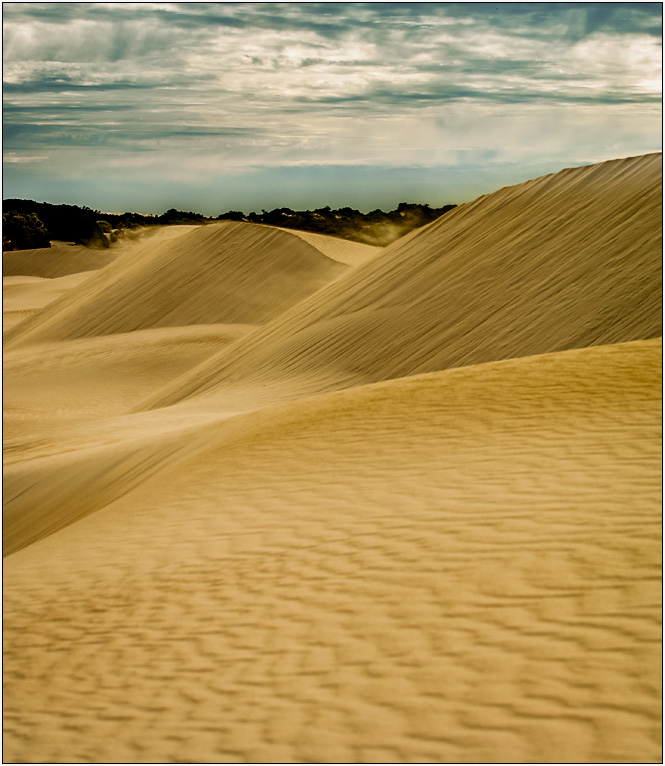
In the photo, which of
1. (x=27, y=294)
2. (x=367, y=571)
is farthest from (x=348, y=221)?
(x=367, y=571)

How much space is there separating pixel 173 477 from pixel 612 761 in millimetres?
5908

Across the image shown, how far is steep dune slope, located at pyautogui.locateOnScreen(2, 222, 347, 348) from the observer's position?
97.1 ft

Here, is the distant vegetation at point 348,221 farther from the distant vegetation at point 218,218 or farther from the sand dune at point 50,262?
the sand dune at point 50,262

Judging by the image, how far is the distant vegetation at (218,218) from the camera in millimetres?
63969

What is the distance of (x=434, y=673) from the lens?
13.0ft

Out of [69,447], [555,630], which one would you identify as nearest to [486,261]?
[69,447]

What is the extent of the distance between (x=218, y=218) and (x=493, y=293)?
6408 centimetres

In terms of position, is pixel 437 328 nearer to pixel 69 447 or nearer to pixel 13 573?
pixel 69 447

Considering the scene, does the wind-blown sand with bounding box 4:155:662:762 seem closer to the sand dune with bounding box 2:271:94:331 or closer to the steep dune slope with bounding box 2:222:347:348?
the steep dune slope with bounding box 2:222:347:348

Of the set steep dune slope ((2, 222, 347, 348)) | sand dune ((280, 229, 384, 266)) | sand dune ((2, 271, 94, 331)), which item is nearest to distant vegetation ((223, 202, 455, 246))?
sand dune ((2, 271, 94, 331))

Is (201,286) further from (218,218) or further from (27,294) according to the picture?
(218,218)

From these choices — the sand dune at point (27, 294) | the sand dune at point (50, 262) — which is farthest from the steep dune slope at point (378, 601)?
the sand dune at point (50, 262)

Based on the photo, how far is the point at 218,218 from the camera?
7706 cm

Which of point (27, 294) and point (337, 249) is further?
point (27, 294)
